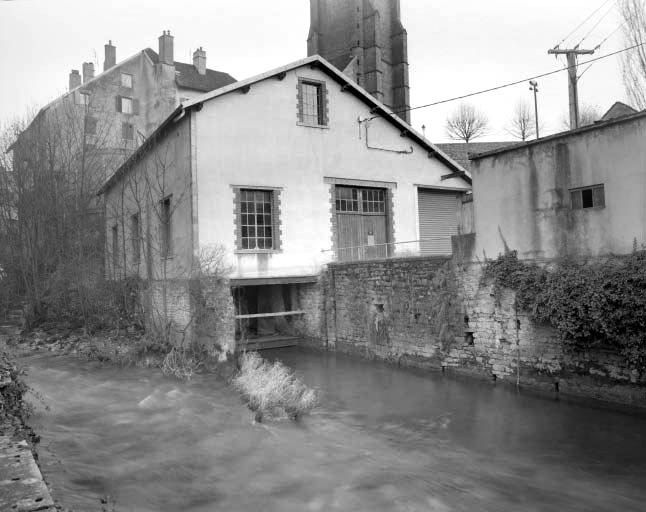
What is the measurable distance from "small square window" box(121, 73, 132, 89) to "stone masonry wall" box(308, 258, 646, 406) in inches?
864

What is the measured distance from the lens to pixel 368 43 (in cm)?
3112

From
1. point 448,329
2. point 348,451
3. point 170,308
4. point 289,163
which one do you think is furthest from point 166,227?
point 348,451

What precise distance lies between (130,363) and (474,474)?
8681 millimetres

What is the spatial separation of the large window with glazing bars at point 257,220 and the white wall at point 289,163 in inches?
10.6

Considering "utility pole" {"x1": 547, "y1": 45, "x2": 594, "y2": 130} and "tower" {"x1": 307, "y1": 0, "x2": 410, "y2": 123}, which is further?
"tower" {"x1": 307, "y1": 0, "x2": 410, "y2": 123}

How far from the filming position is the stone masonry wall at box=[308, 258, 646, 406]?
7.94 meters

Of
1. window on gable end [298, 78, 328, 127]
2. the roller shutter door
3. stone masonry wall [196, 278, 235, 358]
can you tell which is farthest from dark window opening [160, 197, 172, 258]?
the roller shutter door

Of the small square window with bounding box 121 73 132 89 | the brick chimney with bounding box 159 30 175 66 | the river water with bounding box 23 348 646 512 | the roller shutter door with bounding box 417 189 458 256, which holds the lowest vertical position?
the river water with bounding box 23 348 646 512

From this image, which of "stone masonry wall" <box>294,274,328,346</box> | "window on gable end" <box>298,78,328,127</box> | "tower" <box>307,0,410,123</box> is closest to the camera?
"stone masonry wall" <box>294,274,328,346</box>

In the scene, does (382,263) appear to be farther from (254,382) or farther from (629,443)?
(629,443)

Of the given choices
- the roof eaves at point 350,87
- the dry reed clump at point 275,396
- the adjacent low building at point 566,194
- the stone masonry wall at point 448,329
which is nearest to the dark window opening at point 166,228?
the roof eaves at point 350,87

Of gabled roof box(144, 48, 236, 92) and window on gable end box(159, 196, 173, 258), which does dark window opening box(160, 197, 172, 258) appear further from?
gabled roof box(144, 48, 236, 92)

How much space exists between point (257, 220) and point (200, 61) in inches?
906

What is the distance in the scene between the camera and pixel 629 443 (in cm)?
648
